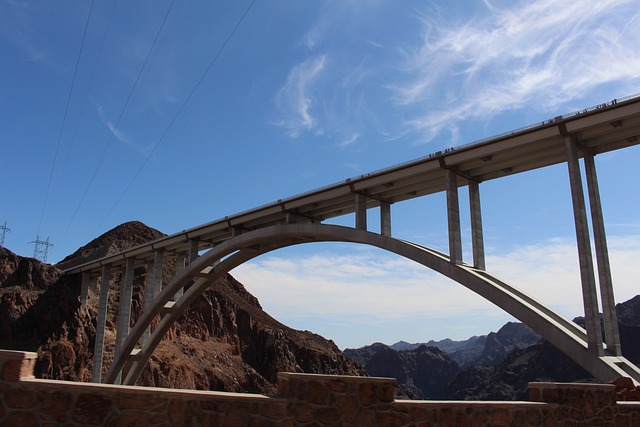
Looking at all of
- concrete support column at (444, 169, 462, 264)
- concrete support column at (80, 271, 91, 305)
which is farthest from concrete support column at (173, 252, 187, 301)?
concrete support column at (444, 169, 462, 264)

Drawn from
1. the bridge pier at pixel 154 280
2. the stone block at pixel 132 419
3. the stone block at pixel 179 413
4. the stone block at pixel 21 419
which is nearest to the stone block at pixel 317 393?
the stone block at pixel 179 413

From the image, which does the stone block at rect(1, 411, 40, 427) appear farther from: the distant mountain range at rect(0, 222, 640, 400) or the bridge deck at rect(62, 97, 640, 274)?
the distant mountain range at rect(0, 222, 640, 400)

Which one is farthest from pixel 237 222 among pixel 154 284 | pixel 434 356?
pixel 434 356

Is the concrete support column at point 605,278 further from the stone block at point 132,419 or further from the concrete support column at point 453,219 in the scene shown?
the stone block at point 132,419

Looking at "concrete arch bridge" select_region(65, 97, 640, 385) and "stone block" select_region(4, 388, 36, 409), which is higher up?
"concrete arch bridge" select_region(65, 97, 640, 385)

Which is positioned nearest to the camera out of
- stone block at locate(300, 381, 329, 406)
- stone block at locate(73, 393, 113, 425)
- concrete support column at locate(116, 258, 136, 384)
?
stone block at locate(73, 393, 113, 425)

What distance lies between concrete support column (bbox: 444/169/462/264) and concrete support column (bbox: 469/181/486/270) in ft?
1.48

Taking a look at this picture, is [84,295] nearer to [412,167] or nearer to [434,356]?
[412,167]

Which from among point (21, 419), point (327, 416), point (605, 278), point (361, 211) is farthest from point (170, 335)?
point (327, 416)

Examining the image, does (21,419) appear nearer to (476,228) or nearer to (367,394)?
(367,394)

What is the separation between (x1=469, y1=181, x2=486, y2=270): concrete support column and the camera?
16625 millimetres

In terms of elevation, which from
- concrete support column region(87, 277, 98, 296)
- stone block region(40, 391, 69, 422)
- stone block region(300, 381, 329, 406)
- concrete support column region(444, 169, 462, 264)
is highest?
concrete support column region(87, 277, 98, 296)

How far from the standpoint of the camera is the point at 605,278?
1320cm

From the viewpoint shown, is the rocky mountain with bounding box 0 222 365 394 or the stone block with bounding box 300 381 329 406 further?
the rocky mountain with bounding box 0 222 365 394
